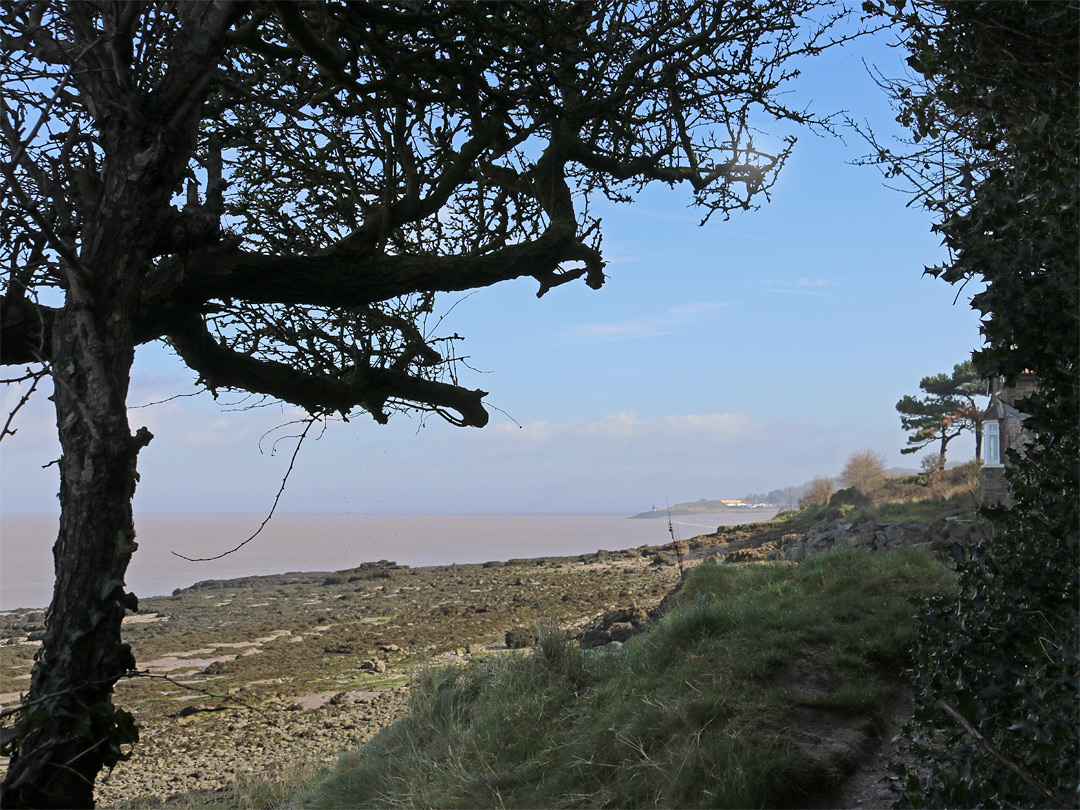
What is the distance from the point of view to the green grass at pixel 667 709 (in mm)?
4457

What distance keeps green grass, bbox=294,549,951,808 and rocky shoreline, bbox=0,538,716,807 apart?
3.77ft

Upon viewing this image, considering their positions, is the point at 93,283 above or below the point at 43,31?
below

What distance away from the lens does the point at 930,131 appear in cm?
387

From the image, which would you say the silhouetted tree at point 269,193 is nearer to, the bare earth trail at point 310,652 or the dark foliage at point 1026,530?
the bare earth trail at point 310,652

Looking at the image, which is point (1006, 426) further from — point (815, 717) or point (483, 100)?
point (483, 100)

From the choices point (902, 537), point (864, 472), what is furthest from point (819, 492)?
point (902, 537)

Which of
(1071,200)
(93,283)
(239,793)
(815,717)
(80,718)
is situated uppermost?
(93,283)

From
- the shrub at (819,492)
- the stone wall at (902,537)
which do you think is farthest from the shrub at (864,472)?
the stone wall at (902,537)

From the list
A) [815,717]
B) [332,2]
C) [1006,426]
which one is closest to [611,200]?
[332,2]

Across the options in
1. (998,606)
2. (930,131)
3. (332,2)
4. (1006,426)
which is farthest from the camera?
(1006,426)

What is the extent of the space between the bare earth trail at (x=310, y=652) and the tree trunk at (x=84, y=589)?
377mm

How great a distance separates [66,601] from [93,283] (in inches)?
53.8

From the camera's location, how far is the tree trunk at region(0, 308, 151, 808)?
9.43 ft

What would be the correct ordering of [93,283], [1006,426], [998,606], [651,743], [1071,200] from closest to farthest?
[1071,200]
[998,606]
[93,283]
[651,743]
[1006,426]
